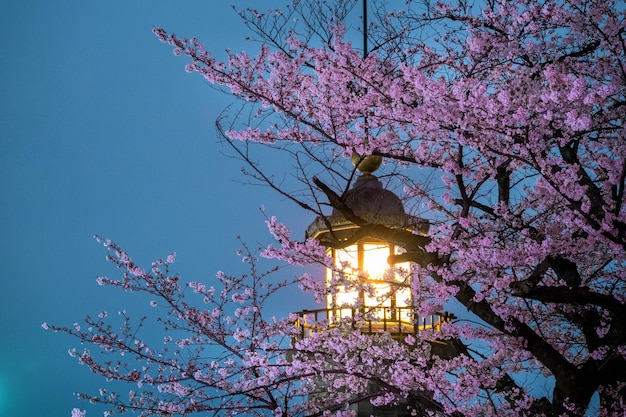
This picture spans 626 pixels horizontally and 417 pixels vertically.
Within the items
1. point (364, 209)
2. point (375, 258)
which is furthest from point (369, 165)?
point (375, 258)

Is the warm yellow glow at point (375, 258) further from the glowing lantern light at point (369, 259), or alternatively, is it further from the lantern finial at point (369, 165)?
the lantern finial at point (369, 165)

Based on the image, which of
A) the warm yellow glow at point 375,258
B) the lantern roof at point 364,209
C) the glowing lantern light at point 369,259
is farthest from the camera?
the lantern roof at point 364,209

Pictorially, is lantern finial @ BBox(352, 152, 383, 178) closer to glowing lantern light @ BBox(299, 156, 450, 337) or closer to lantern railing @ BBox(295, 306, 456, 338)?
glowing lantern light @ BBox(299, 156, 450, 337)

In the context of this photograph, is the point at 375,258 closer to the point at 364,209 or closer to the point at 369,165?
the point at 364,209

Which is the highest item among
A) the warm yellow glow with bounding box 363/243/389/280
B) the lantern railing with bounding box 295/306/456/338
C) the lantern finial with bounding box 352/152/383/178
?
the lantern finial with bounding box 352/152/383/178

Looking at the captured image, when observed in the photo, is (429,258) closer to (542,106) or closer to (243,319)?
(542,106)

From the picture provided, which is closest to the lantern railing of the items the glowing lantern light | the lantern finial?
the glowing lantern light

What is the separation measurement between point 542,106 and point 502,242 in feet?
7.05

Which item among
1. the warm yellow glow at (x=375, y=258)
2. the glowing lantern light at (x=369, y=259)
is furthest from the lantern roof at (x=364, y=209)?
the warm yellow glow at (x=375, y=258)

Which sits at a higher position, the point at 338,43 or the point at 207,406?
the point at 338,43

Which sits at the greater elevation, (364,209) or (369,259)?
(364,209)

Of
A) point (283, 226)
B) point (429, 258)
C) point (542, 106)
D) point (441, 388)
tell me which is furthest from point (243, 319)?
point (542, 106)

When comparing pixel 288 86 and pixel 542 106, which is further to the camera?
pixel 288 86

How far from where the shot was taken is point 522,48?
7406 mm
